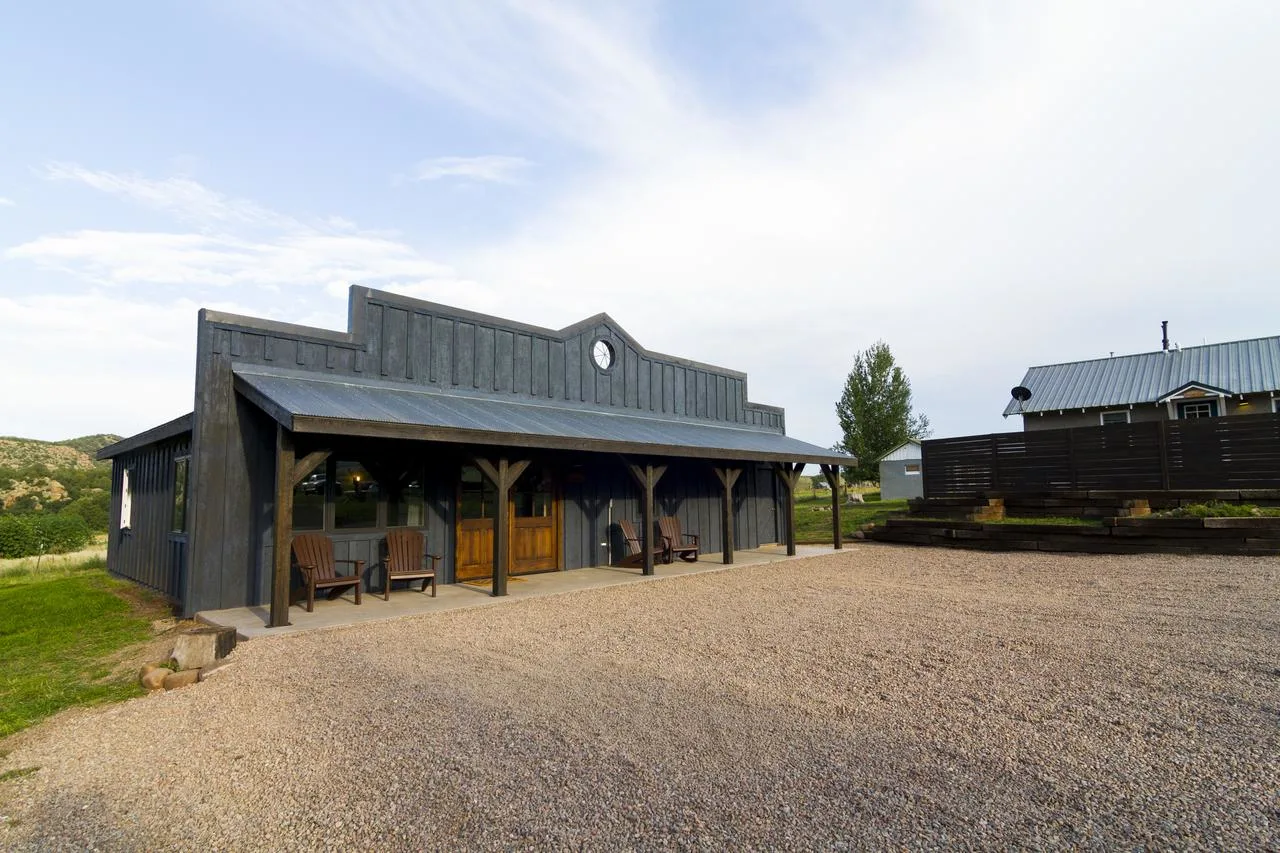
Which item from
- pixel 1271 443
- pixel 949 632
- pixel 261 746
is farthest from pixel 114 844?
pixel 1271 443

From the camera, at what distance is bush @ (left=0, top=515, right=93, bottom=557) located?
18.9 meters

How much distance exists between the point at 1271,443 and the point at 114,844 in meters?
16.5

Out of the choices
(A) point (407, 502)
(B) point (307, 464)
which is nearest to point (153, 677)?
(B) point (307, 464)

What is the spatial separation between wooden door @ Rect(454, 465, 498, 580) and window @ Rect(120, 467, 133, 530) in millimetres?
6004

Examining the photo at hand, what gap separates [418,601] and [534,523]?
2.84m

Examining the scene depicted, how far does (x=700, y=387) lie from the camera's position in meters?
14.1

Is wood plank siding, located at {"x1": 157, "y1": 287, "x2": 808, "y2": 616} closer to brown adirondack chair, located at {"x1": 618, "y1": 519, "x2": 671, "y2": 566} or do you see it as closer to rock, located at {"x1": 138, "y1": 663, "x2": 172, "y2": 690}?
brown adirondack chair, located at {"x1": 618, "y1": 519, "x2": 671, "y2": 566}

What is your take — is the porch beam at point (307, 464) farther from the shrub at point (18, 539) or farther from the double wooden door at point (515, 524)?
the shrub at point (18, 539)

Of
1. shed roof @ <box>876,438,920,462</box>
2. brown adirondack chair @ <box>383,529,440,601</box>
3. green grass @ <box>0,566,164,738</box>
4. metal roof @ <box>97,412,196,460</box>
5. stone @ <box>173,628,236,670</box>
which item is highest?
shed roof @ <box>876,438,920,462</box>

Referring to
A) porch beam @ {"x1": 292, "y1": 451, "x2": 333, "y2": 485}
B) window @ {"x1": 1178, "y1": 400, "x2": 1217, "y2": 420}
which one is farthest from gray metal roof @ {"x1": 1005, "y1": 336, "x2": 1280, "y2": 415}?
porch beam @ {"x1": 292, "y1": 451, "x2": 333, "y2": 485}

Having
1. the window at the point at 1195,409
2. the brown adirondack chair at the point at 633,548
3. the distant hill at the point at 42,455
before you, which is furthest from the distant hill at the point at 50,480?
the window at the point at 1195,409

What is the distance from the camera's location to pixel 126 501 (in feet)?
36.7

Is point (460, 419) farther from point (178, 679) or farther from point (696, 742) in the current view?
point (696, 742)

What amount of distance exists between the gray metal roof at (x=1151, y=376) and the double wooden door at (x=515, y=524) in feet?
52.1
